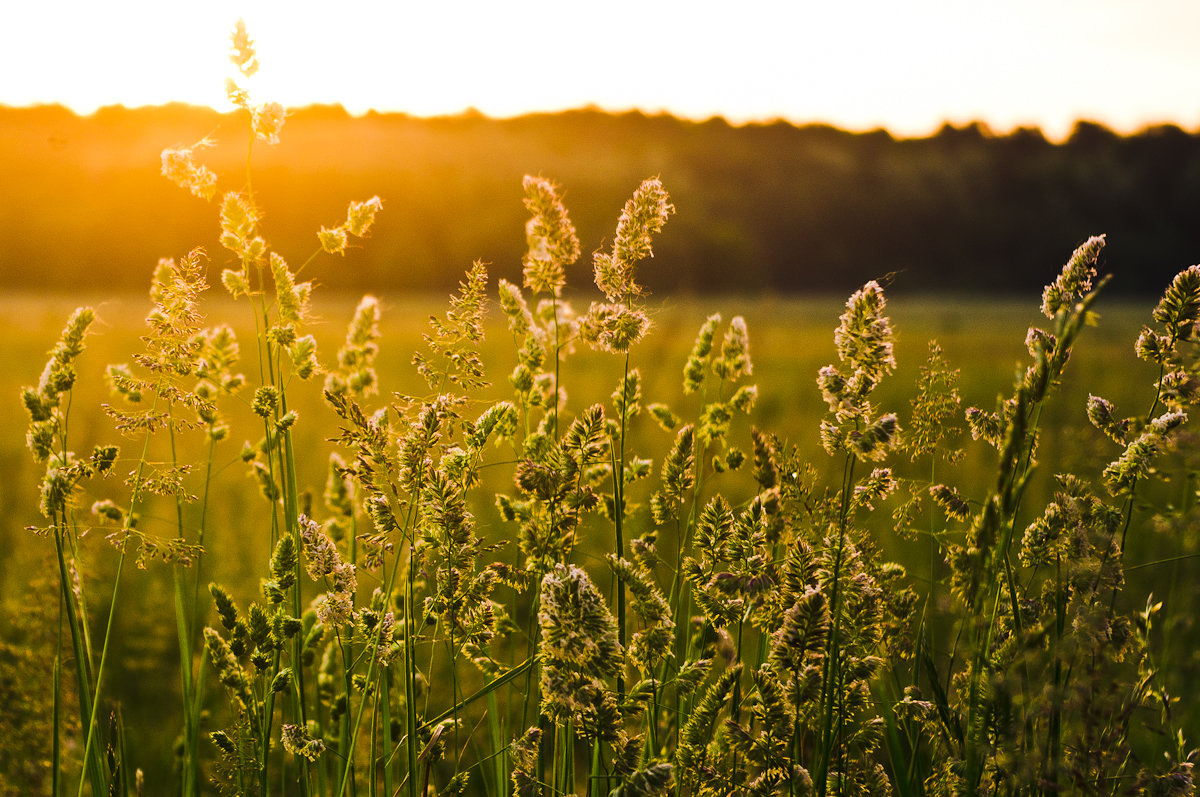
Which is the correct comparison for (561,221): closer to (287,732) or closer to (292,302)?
(292,302)

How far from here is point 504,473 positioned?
8523 millimetres

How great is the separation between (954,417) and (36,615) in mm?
Result: 2504

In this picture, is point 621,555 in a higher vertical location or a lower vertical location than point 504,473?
higher

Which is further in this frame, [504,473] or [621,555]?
[504,473]

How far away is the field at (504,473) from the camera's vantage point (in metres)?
2.25

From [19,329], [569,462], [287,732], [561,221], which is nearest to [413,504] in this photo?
[569,462]

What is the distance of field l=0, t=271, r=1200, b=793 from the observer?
2250 mm

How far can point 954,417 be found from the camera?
2168 mm

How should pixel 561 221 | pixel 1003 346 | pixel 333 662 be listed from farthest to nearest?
pixel 1003 346 → pixel 333 662 → pixel 561 221

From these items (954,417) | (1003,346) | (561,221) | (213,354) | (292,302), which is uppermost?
(561,221)

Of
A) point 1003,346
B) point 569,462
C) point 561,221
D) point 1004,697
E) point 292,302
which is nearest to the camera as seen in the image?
point 1004,697

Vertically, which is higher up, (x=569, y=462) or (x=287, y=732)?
(x=569, y=462)

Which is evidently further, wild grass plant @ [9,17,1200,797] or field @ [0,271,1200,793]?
field @ [0,271,1200,793]

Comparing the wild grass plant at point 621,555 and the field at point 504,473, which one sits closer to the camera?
the wild grass plant at point 621,555
